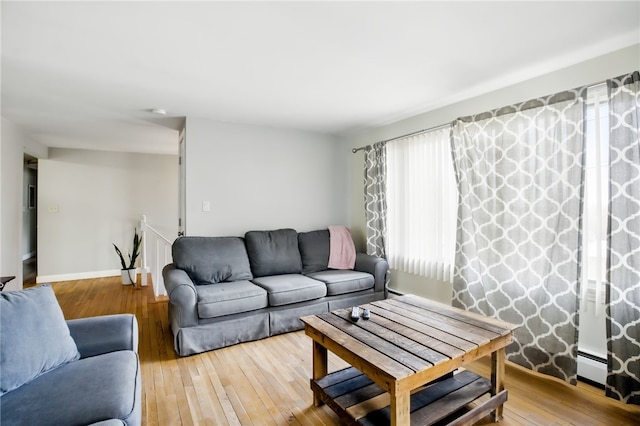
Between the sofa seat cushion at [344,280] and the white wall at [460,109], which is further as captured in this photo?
the sofa seat cushion at [344,280]

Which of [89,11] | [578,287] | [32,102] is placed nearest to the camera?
[89,11]

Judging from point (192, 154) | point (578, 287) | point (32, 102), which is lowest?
point (578, 287)

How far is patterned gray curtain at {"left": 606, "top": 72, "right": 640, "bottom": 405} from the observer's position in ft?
6.21

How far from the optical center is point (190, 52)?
6.82 feet

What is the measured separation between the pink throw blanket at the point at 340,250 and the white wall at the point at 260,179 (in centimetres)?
47

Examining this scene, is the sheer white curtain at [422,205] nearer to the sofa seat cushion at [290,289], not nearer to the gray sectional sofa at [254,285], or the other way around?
the gray sectional sofa at [254,285]

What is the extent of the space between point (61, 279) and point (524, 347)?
6595 millimetres

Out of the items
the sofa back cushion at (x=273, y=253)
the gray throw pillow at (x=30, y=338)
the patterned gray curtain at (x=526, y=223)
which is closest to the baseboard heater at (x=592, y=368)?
the patterned gray curtain at (x=526, y=223)

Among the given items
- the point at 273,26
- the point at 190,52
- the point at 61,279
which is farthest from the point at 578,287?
the point at 61,279

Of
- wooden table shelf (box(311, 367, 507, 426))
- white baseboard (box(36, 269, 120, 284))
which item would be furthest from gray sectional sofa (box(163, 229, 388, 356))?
white baseboard (box(36, 269, 120, 284))

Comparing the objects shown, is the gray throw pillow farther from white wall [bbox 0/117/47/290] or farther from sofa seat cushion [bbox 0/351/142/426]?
white wall [bbox 0/117/47/290]

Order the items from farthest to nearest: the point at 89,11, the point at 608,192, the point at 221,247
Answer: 1. the point at 221,247
2. the point at 608,192
3. the point at 89,11

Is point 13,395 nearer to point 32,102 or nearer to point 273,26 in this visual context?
point 273,26

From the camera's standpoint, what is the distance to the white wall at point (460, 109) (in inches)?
81.7
